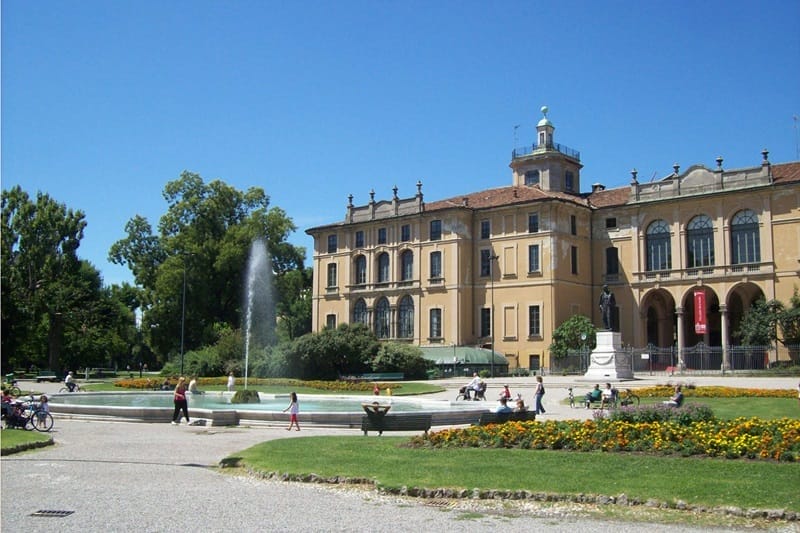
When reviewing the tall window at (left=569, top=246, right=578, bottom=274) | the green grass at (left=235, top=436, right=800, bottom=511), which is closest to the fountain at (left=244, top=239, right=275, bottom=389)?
the tall window at (left=569, top=246, right=578, bottom=274)

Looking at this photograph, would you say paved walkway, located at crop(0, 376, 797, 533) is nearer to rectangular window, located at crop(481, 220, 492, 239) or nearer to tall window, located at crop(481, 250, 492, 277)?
tall window, located at crop(481, 250, 492, 277)

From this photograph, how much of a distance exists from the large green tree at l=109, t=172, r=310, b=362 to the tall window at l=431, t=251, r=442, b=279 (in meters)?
11.3

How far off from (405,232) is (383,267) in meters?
3.87

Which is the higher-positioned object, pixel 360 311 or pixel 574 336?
pixel 360 311

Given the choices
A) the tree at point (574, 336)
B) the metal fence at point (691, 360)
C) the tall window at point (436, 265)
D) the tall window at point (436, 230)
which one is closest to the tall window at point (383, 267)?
the tall window at point (436, 265)

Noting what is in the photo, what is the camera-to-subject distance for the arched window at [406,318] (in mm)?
67000

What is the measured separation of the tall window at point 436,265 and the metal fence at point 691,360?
12.5m

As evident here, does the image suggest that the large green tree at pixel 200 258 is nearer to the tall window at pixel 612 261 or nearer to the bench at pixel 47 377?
the bench at pixel 47 377

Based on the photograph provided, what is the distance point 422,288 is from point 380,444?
49849 millimetres

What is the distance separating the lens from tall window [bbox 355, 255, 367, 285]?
233ft

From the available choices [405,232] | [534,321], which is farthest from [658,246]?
[405,232]

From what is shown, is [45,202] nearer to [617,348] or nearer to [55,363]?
[55,363]

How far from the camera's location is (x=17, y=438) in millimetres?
17500

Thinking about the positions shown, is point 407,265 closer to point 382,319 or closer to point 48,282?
point 382,319
